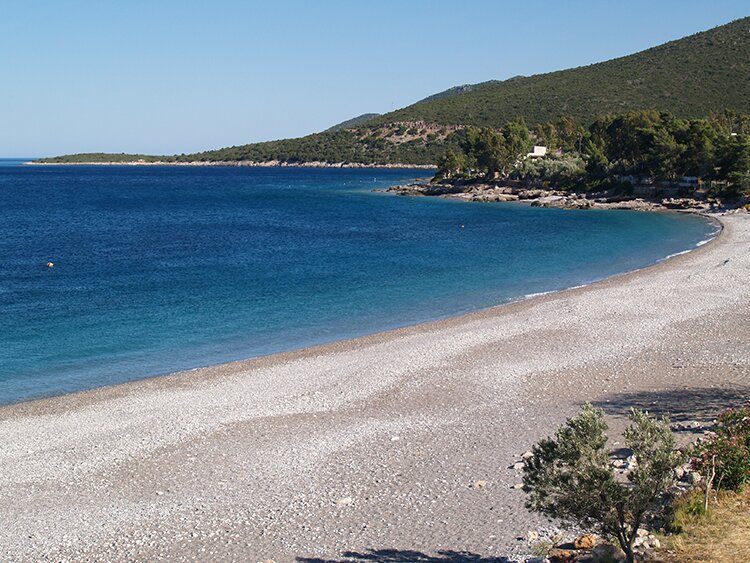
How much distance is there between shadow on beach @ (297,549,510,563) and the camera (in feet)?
35.0

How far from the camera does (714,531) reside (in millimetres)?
9797

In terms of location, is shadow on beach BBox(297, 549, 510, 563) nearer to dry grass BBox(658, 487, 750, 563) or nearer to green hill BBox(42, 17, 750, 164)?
dry grass BBox(658, 487, 750, 563)

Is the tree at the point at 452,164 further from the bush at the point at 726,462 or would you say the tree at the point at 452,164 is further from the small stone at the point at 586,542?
the small stone at the point at 586,542

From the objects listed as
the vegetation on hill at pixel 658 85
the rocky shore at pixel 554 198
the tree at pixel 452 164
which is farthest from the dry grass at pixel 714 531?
the vegetation on hill at pixel 658 85

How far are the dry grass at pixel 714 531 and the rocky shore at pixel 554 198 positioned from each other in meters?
65.6

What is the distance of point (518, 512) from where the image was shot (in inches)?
477

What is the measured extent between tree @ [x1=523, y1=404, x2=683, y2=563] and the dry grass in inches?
41.4

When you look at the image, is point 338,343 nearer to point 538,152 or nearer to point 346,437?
point 346,437

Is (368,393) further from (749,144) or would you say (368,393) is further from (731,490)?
(749,144)

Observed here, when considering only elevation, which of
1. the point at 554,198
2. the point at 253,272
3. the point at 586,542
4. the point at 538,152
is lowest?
the point at 586,542

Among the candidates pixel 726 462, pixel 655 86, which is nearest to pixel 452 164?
pixel 655 86

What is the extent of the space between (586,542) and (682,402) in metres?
8.50

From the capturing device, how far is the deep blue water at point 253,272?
25031 millimetres

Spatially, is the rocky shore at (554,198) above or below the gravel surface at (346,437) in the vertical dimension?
above
